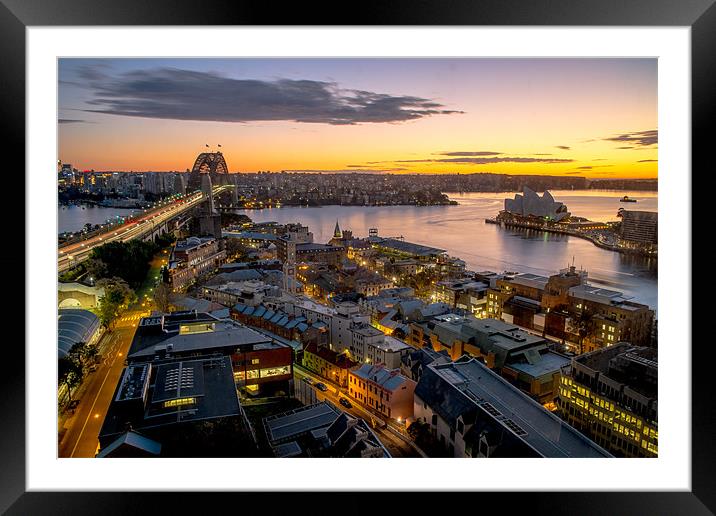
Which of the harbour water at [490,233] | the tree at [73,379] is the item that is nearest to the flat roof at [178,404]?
the tree at [73,379]

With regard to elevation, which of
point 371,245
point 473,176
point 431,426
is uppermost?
point 473,176

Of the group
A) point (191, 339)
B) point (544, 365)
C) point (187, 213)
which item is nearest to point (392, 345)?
point (544, 365)

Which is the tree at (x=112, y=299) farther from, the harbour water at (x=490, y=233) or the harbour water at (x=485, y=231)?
the harbour water at (x=490, y=233)

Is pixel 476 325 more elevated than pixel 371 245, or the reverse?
pixel 371 245

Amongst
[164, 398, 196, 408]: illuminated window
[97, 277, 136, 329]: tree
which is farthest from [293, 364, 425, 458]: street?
[97, 277, 136, 329]: tree
